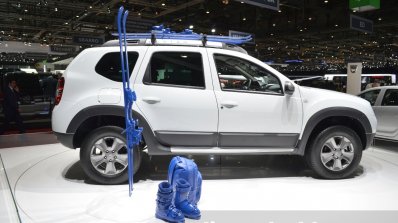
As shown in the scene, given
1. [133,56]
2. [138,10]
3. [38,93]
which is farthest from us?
[138,10]

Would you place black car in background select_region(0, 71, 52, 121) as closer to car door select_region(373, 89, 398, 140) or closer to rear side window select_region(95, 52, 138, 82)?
rear side window select_region(95, 52, 138, 82)

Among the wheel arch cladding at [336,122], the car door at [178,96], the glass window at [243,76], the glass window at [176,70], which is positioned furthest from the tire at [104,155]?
the wheel arch cladding at [336,122]

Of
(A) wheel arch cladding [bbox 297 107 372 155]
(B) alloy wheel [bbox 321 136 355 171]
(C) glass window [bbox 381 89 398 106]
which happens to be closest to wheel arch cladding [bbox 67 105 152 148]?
(A) wheel arch cladding [bbox 297 107 372 155]

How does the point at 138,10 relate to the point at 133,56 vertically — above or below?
above

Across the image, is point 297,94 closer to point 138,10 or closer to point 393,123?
point 393,123

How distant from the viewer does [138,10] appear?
60.2 ft

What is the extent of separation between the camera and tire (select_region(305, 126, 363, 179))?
13.6ft

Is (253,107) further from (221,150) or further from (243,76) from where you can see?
(221,150)

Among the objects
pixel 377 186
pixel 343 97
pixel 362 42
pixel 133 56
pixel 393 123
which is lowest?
pixel 377 186

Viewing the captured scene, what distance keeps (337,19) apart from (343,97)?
16756 mm

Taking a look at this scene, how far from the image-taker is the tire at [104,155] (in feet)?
12.6

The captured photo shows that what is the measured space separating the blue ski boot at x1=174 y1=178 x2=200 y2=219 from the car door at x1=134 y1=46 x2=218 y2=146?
1.08m

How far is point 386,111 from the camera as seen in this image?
6.25m

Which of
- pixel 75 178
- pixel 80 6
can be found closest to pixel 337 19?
pixel 80 6
